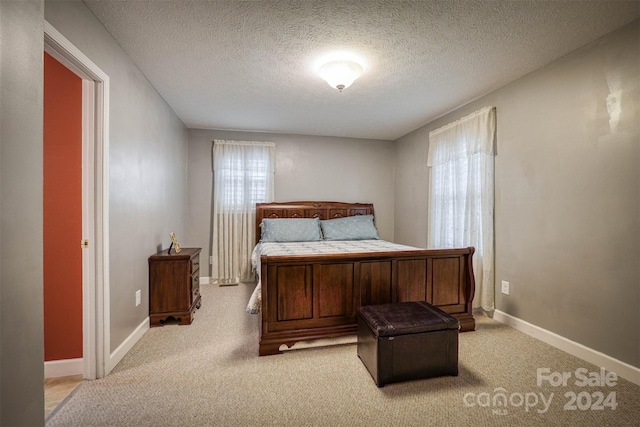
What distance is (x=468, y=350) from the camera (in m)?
2.13

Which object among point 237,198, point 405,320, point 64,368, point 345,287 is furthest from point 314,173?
point 64,368

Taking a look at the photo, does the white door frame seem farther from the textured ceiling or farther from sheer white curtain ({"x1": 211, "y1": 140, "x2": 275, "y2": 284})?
sheer white curtain ({"x1": 211, "y1": 140, "x2": 275, "y2": 284})

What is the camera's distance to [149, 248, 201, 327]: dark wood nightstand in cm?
256

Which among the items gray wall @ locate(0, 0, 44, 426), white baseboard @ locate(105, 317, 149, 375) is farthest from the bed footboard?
gray wall @ locate(0, 0, 44, 426)

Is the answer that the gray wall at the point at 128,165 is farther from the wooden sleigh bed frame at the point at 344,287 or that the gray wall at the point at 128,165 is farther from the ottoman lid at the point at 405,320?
the ottoman lid at the point at 405,320

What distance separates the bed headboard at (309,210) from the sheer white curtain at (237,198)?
0.12 m

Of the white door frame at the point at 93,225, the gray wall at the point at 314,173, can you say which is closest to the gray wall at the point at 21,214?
the white door frame at the point at 93,225

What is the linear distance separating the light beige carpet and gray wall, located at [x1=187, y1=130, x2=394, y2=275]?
2304mm

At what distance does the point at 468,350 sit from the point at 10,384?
98.6 inches

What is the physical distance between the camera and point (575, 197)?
207 cm

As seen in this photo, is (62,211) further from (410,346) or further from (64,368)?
(410,346)

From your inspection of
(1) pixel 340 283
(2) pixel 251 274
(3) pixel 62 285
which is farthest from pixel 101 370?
(2) pixel 251 274

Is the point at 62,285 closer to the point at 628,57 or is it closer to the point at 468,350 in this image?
the point at 468,350

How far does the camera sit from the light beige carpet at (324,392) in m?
1.44
